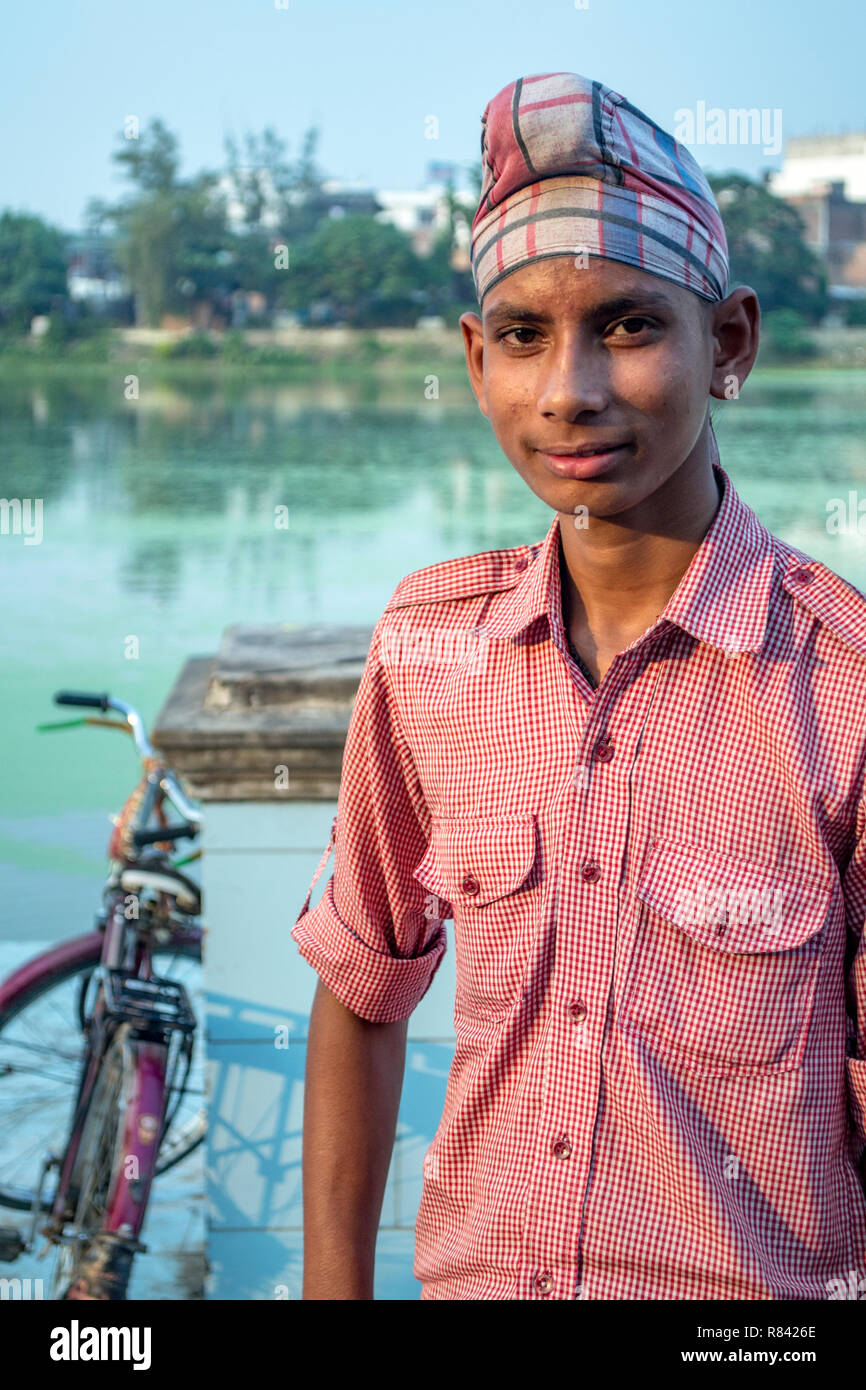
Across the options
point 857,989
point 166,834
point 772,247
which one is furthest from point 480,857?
point 772,247

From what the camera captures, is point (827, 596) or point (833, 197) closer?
point (827, 596)

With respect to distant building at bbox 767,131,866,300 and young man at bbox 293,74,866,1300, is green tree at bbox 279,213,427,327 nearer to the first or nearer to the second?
distant building at bbox 767,131,866,300

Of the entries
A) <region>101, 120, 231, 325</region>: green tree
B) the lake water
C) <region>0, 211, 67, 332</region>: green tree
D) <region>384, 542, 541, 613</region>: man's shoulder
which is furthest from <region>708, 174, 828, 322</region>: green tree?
the lake water

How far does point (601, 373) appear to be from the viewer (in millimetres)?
830

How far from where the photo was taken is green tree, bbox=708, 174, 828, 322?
6.04 meters

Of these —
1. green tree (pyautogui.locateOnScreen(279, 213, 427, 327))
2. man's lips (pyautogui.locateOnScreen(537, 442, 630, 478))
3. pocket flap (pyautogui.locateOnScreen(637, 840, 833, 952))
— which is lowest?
pocket flap (pyautogui.locateOnScreen(637, 840, 833, 952))

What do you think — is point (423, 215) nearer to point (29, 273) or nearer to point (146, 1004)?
point (29, 273)

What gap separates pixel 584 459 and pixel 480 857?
0.85ft

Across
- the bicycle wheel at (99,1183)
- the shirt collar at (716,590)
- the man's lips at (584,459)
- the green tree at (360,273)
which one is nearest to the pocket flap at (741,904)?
the shirt collar at (716,590)

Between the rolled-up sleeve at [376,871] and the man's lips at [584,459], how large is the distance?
200 mm

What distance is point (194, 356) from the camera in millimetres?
9383

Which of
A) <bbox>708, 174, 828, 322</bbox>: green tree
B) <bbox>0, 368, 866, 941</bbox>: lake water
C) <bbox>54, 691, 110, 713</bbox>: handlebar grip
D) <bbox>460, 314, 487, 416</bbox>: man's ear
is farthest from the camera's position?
<bbox>0, 368, 866, 941</bbox>: lake water

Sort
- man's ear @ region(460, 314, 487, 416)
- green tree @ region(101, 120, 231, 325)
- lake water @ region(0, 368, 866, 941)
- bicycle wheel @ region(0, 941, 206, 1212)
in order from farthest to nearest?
lake water @ region(0, 368, 866, 941) < green tree @ region(101, 120, 231, 325) < bicycle wheel @ region(0, 941, 206, 1212) < man's ear @ region(460, 314, 487, 416)

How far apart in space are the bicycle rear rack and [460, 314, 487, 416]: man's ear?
4.93 ft
